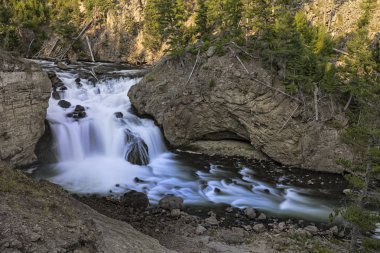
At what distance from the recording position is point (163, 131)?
2945cm

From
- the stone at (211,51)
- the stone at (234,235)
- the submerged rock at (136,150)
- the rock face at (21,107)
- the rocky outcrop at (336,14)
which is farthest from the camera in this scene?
the rocky outcrop at (336,14)

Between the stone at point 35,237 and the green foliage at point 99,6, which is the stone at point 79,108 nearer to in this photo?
the stone at point 35,237

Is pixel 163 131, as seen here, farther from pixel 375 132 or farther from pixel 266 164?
pixel 375 132

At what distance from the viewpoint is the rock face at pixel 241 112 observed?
2667 centimetres

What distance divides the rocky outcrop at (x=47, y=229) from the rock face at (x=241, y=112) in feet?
50.7

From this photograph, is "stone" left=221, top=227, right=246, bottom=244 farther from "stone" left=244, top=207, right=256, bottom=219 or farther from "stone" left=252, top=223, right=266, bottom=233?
"stone" left=244, top=207, right=256, bottom=219

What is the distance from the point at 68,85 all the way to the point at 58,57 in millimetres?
25137

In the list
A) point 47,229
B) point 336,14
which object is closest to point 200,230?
point 47,229

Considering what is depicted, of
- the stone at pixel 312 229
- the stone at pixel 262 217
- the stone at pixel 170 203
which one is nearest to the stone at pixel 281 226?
the stone at pixel 262 217

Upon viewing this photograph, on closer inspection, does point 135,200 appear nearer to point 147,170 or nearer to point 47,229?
point 147,170

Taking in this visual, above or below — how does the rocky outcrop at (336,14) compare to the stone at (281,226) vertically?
above

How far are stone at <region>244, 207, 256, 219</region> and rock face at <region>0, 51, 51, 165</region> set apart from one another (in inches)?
548

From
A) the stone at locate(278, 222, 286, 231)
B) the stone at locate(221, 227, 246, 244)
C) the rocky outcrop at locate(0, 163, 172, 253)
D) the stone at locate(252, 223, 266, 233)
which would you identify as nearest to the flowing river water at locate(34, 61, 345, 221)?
the stone at locate(278, 222, 286, 231)

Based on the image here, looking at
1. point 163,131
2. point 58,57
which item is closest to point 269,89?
point 163,131
